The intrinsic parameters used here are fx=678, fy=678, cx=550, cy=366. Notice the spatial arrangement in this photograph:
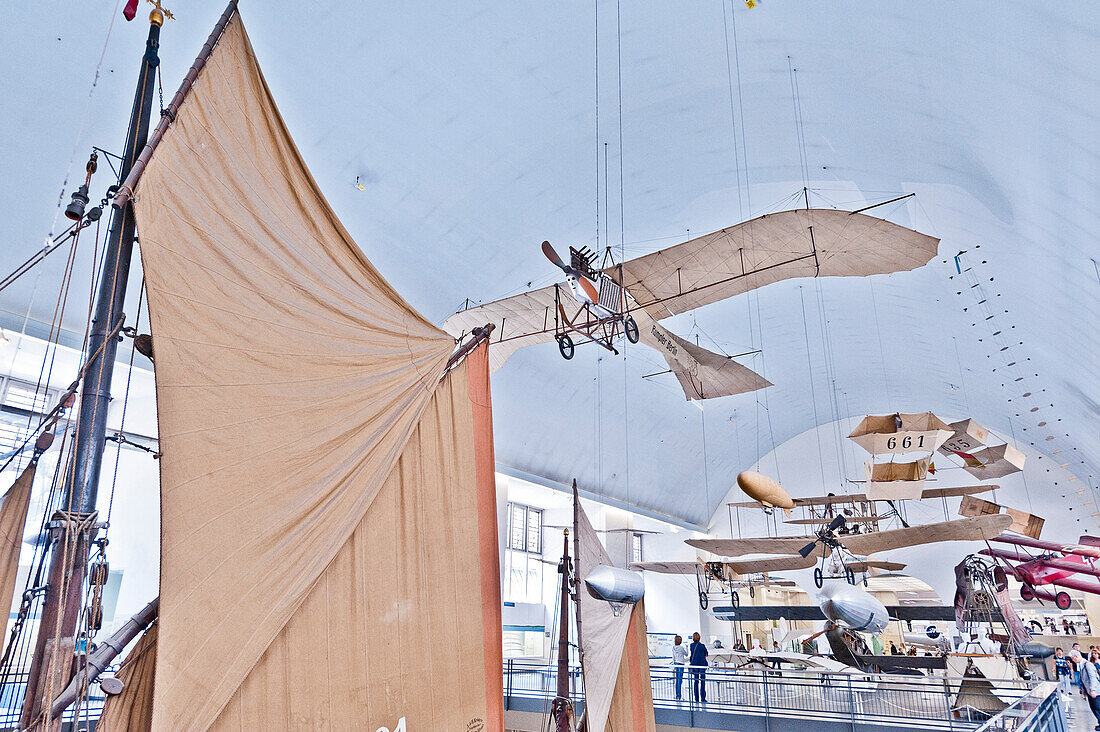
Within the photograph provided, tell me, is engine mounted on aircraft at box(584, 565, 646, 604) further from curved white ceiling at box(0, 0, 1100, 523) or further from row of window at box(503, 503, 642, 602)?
row of window at box(503, 503, 642, 602)

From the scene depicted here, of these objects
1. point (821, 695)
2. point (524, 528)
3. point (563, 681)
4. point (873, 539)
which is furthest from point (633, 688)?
point (524, 528)

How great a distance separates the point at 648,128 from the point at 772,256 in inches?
103

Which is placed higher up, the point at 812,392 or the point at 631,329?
the point at 812,392

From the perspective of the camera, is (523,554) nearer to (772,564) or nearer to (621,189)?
(772,564)

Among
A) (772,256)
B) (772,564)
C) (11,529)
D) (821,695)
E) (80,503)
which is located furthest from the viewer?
(772,564)

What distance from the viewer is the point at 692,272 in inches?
346

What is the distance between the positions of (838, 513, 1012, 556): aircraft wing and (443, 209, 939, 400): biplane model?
442 cm

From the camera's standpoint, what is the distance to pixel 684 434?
21766 millimetres

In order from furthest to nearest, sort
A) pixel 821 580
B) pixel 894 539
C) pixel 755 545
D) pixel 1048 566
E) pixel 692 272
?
pixel 755 545 → pixel 1048 566 → pixel 894 539 → pixel 821 580 → pixel 692 272

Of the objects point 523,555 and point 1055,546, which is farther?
point 523,555

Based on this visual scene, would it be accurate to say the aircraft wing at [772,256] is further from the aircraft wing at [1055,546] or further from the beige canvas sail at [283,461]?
the aircraft wing at [1055,546]

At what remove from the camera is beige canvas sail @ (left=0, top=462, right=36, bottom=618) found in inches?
140

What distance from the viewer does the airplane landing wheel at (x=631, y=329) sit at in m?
8.67

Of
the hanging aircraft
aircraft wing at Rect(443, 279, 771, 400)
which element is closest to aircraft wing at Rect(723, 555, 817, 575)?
the hanging aircraft
